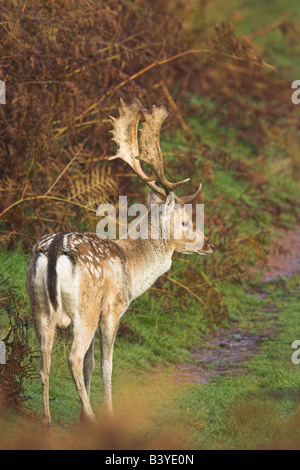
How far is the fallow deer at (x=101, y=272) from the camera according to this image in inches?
219

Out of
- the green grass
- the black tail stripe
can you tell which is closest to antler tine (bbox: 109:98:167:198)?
the black tail stripe

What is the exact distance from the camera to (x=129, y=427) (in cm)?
574

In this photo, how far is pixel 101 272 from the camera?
5.91m

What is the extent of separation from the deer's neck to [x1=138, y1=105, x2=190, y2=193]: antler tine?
22.8 inches

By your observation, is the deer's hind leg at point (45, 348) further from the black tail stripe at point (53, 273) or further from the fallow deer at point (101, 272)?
the black tail stripe at point (53, 273)

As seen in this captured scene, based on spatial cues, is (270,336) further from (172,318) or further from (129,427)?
(129,427)

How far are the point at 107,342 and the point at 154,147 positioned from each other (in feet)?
6.14

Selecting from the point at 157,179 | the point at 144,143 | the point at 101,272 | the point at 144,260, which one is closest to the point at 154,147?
the point at 144,143

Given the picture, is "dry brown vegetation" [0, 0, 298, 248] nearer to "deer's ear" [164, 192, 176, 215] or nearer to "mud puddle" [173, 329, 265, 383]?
"deer's ear" [164, 192, 176, 215]

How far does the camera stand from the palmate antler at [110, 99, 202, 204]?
6.96 metres

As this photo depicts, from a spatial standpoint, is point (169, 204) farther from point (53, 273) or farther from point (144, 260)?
point (53, 273)

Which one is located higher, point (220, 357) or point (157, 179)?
point (157, 179)

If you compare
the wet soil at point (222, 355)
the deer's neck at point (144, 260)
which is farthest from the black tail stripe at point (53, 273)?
the wet soil at point (222, 355)

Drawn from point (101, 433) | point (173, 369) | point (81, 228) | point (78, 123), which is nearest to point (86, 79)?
point (78, 123)
